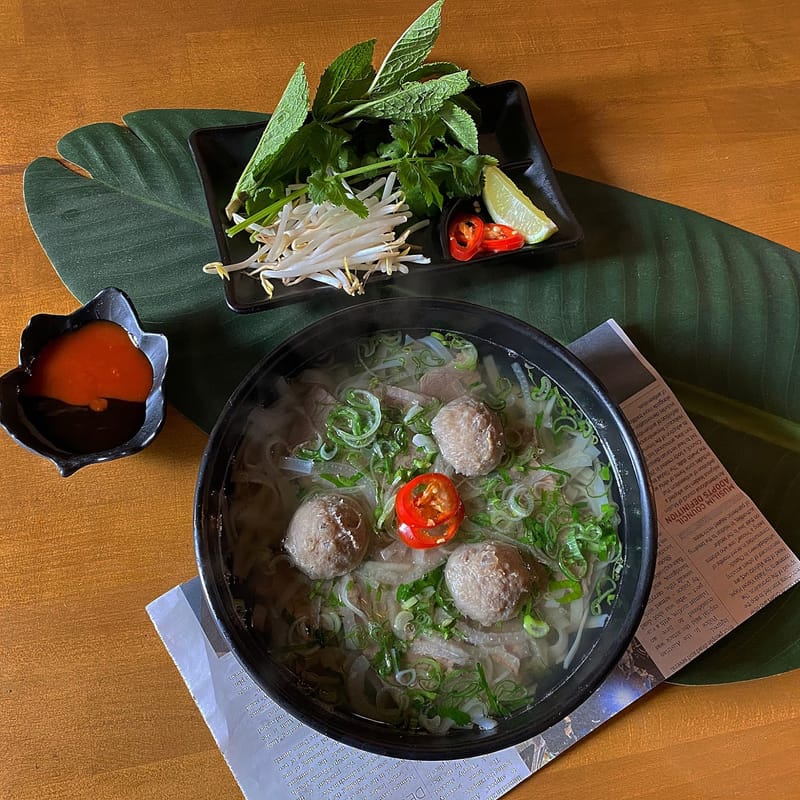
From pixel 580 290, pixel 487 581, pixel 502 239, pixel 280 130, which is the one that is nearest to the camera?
pixel 487 581

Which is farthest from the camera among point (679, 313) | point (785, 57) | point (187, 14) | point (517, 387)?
point (785, 57)

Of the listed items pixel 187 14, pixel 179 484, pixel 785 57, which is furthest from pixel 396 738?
pixel 785 57

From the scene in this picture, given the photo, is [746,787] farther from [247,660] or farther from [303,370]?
[303,370]

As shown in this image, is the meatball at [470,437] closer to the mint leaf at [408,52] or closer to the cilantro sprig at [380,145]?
the cilantro sprig at [380,145]

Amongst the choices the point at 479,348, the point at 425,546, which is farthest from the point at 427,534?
the point at 479,348

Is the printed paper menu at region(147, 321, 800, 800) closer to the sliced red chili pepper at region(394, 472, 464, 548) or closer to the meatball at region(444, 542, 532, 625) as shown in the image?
the meatball at region(444, 542, 532, 625)

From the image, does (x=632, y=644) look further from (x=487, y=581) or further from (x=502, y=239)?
(x=502, y=239)

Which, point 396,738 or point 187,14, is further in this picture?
point 187,14
